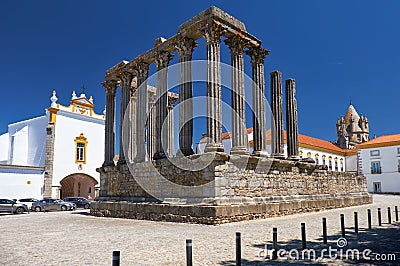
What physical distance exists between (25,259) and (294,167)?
38.1ft

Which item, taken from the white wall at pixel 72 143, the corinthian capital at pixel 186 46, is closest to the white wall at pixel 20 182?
the white wall at pixel 72 143

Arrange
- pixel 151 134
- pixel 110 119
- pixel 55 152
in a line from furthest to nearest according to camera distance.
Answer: pixel 55 152 < pixel 110 119 < pixel 151 134

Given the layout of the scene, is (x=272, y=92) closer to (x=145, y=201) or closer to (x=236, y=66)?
(x=236, y=66)

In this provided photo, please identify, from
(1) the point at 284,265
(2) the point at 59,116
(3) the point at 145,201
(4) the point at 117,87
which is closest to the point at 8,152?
(2) the point at 59,116

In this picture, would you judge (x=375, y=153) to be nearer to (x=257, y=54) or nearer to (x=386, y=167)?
(x=386, y=167)

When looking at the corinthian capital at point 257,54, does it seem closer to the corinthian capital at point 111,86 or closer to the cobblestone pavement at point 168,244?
the cobblestone pavement at point 168,244

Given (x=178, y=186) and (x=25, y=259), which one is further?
(x=178, y=186)

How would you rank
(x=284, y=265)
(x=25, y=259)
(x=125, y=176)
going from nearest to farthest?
(x=284, y=265) → (x=25, y=259) → (x=125, y=176)

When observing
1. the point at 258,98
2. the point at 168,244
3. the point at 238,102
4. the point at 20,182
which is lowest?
the point at 168,244

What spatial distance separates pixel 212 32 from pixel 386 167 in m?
37.6

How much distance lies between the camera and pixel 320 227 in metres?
10.2

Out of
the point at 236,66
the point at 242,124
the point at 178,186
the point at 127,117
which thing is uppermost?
the point at 236,66

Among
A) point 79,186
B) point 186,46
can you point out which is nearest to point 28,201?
point 79,186

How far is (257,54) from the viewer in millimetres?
15375
